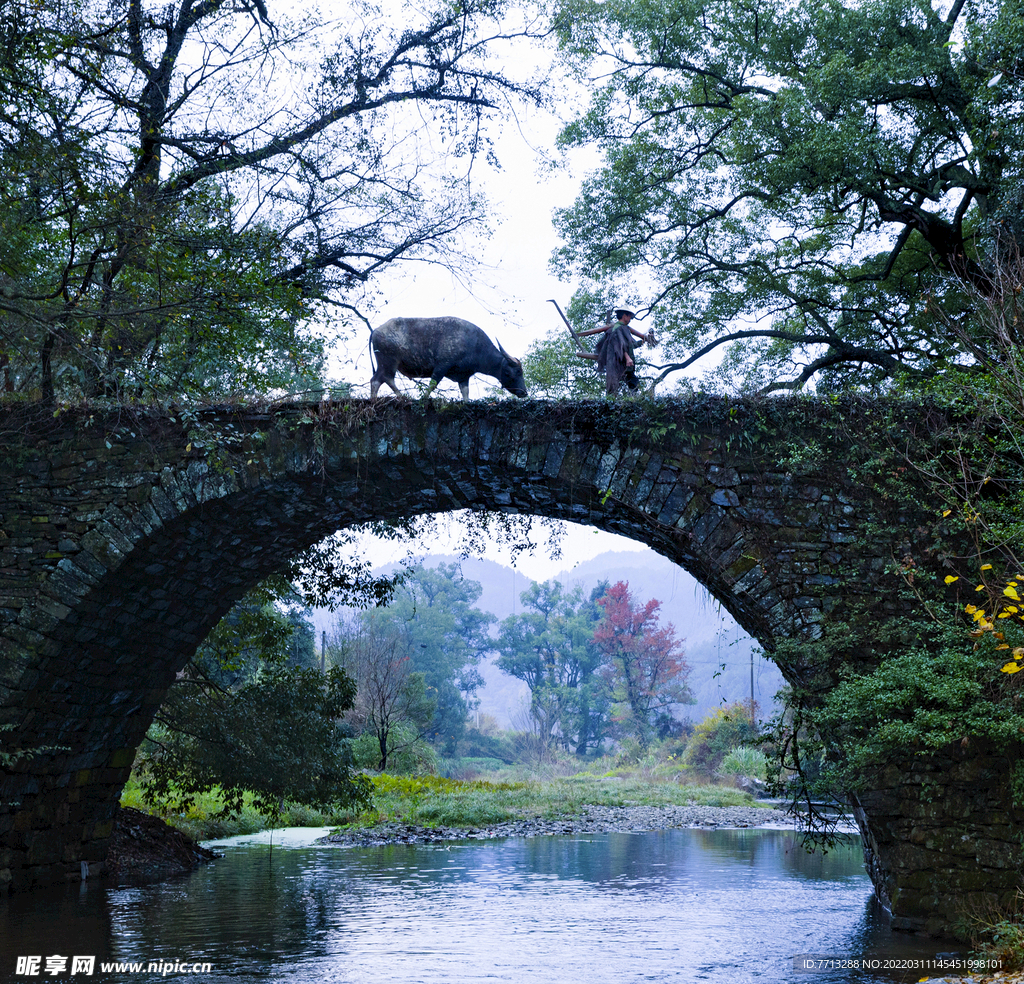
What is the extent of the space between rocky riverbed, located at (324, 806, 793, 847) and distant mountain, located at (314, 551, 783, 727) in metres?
17.3

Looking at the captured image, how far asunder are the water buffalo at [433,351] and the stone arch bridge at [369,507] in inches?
18.9

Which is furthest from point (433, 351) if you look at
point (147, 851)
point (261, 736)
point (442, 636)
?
point (442, 636)

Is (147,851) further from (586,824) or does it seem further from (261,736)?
(586,824)

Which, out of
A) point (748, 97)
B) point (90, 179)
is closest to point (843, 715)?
point (90, 179)

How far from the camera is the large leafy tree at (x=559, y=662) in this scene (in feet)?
133

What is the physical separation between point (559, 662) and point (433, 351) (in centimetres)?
3864

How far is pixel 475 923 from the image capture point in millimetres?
6355

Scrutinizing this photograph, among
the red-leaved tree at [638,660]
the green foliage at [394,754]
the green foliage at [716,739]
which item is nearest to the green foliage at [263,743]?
the green foliage at [394,754]

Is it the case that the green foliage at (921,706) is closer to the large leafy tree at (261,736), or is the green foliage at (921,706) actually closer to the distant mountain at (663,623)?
the large leafy tree at (261,736)

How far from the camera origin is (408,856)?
10531 millimetres

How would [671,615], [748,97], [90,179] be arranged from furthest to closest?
[671,615]
[748,97]
[90,179]

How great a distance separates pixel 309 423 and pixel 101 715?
3572 millimetres

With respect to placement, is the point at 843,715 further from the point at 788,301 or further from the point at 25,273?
the point at 788,301

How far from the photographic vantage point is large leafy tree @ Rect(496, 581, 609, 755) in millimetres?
40656
